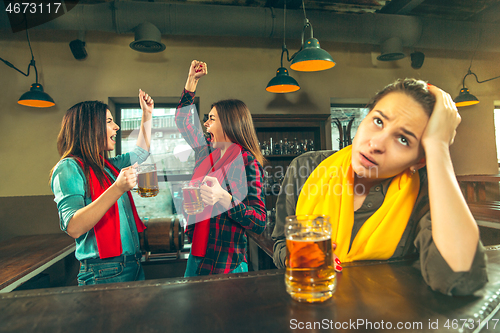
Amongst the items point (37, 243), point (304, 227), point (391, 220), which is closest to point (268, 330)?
point (304, 227)

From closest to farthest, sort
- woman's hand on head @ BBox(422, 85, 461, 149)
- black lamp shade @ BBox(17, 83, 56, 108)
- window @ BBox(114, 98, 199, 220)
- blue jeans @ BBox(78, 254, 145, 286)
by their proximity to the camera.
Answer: woman's hand on head @ BBox(422, 85, 461, 149), blue jeans @ BBox(78, 254, 145, 286), black lamp shade @ BBox(17, 83, 56, 108), window @ BBox(114, 98, 199, 220)

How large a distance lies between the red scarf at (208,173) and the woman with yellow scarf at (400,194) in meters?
0.53

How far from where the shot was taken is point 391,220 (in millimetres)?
842

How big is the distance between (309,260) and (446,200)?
37 centimetres

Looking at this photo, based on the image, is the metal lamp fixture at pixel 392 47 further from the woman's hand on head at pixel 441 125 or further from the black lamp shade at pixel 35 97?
the black lamp shade at pixel 35 97

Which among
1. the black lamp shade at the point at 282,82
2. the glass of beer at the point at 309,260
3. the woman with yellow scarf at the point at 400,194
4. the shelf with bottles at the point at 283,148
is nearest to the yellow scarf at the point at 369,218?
the woman with yellow scarf at the point at 400,194

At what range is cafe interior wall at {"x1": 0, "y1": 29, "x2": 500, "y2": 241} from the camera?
143 inches

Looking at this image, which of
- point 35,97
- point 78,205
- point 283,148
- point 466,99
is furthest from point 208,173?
point 466,99

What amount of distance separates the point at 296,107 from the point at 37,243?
142 inches

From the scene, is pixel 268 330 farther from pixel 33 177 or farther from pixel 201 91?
pixel 33 177

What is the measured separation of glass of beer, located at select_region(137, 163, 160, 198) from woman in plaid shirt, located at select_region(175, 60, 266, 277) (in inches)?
9.8

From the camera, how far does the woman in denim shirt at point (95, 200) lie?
3.67 feet

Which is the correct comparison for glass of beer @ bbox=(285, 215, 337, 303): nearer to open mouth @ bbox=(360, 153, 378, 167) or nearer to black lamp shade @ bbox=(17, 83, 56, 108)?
open mouth @ bbox=(360, 153, 378, 167)

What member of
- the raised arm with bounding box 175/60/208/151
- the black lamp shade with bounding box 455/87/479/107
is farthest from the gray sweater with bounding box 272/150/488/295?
the black lamp shade with bounding box 455/87/479/107
